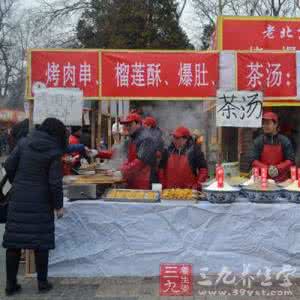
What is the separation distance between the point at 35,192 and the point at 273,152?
274cm

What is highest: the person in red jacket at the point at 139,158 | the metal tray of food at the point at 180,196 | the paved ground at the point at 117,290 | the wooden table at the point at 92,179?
the person in red jacket at the point at 139,158

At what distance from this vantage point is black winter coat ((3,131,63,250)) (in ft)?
16.2

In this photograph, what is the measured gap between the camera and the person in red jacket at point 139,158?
6.01 meters

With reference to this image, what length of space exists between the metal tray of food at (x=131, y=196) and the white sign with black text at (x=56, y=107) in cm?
87

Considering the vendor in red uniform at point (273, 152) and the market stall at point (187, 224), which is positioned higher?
the vendor in red uniform at point (273, 152)

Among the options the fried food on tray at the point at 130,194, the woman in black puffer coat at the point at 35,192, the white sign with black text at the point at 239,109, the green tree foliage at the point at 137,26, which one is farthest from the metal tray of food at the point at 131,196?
the green tree foliage at the point at 137,26

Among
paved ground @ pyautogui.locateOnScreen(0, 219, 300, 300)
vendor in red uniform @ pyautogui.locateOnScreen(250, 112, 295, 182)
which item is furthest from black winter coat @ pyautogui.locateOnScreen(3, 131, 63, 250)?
vendor in red uniform @ pyautogui.locateOnScreen(250, 112, 295, 182)

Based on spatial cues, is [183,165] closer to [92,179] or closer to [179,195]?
[179,195]

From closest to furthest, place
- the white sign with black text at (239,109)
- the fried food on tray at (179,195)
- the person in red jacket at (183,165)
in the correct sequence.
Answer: the fried food on tray at (179,195) < the white sign with black text at (239,109) < the person in red jacket at (183,165)

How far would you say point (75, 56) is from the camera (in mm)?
6172

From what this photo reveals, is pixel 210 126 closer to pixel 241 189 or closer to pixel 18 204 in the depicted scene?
pixel 241 189

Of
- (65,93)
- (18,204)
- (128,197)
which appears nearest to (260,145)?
(128,197)

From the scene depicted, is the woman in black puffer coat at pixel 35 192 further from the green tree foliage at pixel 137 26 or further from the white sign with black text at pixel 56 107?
the green tree foliage at pixel 137 26

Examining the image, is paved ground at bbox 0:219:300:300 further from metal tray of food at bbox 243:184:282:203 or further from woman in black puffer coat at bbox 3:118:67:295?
metal tray of food at bbox 243:184:282:203
